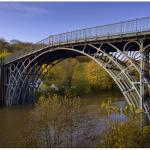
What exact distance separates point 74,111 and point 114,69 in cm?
763

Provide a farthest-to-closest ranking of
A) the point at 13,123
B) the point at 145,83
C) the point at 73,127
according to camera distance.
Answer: the point at 13,123
the point at 145,83
the point at 73,127

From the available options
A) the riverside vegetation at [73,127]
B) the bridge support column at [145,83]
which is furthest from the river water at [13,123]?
the riverside vegetation at [73,127]

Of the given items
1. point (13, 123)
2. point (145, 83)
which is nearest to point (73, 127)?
point (145, 83)

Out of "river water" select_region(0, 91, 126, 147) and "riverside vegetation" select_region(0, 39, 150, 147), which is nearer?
"riverside vegetation" select_region(0, 39, 150, 147)

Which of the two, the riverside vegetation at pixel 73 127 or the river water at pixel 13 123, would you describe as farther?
the river water at pixel 13 123

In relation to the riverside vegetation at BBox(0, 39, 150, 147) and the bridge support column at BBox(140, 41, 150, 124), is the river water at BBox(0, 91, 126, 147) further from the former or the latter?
the riverside vegetation at BBox(0, 39, 150, 147)

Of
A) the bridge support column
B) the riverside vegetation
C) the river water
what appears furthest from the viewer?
the river water

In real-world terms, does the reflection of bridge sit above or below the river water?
above

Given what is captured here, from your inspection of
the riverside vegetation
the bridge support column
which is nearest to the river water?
the bridge support column

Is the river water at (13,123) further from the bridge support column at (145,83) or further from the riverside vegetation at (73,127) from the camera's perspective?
the riverside vegetation at (73,127)

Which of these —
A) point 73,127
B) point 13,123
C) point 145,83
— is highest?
point 145,83

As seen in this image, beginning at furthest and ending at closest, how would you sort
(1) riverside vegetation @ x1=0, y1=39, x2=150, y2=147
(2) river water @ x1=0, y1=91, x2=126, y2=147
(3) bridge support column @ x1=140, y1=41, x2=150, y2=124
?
(2) river water @ x1=0, y1=91, x2=126, y2=147 < (3) bridge support column @ x1=140, y1=41, x2=150, y2=124 < (1) riverside vegetation @ x1=0, y1=39, x2=150, y2=147

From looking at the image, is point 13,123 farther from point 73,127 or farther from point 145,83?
point 145,83

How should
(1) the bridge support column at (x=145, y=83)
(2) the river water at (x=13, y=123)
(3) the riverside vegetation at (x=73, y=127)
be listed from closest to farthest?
(3) the riverside vegetation at (x=73, y=127), (1) the bridge support column at (x=145, y=83), (2) the river water at (x=13, y=123)
